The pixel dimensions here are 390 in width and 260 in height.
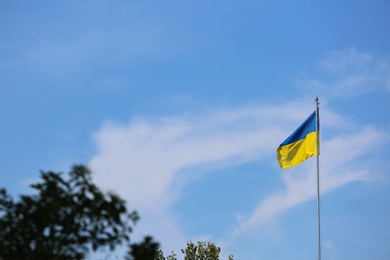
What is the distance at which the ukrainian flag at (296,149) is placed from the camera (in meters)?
30.7

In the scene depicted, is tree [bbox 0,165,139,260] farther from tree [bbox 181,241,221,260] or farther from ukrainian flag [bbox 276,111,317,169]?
tree [bbox 181,241,221,260]

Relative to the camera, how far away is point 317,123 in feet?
101

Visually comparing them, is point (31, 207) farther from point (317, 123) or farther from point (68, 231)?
point (317, 123)

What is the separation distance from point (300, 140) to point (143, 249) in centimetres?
1988

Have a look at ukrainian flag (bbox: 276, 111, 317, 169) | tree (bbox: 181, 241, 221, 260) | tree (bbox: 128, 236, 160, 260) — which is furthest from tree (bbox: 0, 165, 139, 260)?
tree (bbox: 181, 241, 221, 260)

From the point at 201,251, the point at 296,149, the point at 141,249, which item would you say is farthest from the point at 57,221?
the point at 201,251

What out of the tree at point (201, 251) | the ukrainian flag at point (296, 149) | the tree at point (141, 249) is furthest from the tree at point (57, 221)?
the tree at point (201, 251)

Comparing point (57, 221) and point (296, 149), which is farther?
point (296, 149)

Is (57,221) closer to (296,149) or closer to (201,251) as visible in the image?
(296,149)

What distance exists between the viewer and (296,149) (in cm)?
3077

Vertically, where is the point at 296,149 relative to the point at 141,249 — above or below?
above

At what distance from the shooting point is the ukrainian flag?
101 feet

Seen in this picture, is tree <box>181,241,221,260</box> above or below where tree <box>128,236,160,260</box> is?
above

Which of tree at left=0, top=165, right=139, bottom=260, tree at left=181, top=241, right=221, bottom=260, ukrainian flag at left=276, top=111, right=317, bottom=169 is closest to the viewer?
tree at left=0, top=165, right=139, bottom=260
